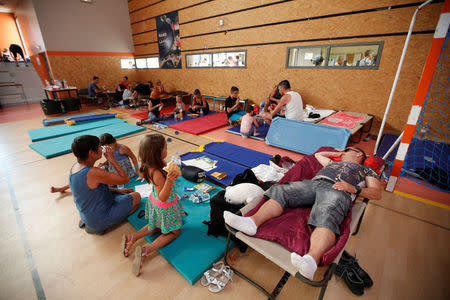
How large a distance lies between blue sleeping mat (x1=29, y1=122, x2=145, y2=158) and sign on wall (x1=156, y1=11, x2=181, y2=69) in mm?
4708

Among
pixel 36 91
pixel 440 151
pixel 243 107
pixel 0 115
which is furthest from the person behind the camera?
pixel 36 91

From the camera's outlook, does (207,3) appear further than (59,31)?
No

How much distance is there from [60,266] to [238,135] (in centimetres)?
414

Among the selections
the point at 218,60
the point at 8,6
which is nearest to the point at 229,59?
the point at 218,60

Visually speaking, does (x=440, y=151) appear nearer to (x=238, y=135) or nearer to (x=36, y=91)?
(x=238, y=135)

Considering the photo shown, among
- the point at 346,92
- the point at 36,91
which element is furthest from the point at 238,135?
the point at 36,91

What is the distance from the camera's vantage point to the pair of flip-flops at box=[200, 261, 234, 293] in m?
1.66

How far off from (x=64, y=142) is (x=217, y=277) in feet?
16.3

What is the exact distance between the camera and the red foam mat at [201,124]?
552 cm

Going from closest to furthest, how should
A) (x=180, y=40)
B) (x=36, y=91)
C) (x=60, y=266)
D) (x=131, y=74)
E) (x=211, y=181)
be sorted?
(x=60, y=266)
(x=211, y=181)
(x=180, y=40)
(x=36, y=91)
(x=131, y=74)

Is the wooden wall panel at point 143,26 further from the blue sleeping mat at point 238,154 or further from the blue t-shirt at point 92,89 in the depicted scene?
the blue sleeping mat at point 238,154

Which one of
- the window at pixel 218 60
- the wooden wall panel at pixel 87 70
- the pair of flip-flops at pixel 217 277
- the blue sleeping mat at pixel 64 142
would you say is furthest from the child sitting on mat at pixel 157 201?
the wooden wall panel at pixel 87 70

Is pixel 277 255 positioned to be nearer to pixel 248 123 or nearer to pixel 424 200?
pixel 424 200

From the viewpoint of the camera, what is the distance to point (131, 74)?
1141 centimetres
